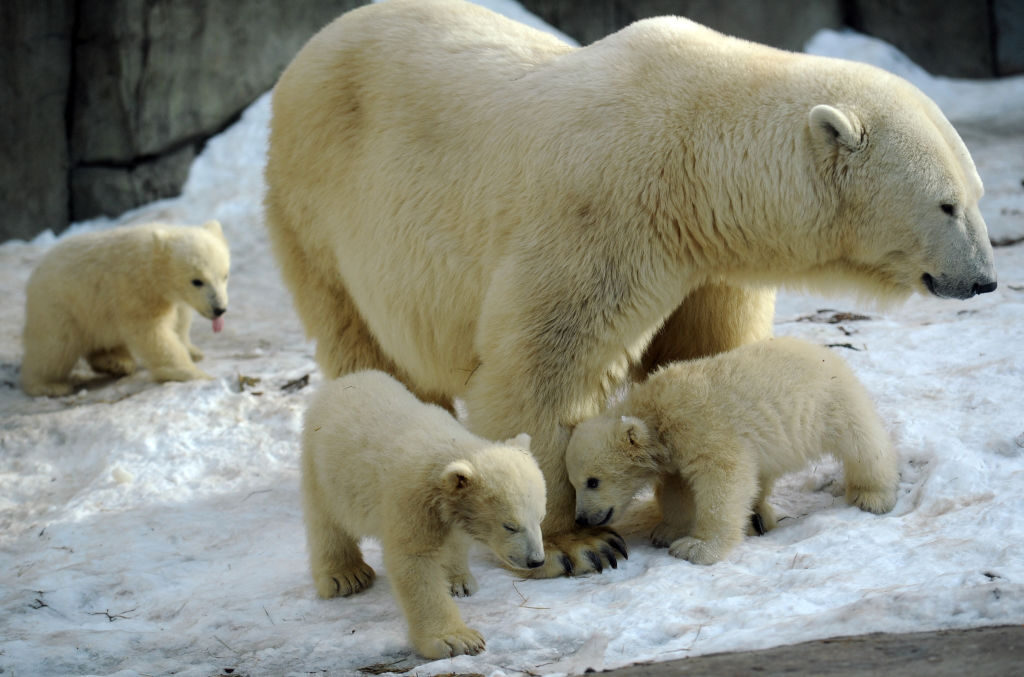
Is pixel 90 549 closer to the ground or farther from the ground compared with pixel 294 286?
closer to the ground

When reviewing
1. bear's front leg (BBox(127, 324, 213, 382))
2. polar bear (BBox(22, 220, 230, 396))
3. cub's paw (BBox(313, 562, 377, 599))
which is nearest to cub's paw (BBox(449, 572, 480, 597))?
cub's paw (BBox(313, 562, 377, 599))

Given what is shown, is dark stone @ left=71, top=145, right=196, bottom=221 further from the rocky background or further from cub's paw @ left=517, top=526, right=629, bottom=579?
cub's paw @ left=517, top=526, right=629, bottom=579

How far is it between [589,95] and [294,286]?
5.83 ft

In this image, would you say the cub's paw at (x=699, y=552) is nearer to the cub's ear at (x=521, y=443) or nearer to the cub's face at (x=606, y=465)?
the cub's face at (x=606, y=465)

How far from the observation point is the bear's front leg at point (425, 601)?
3219 mm

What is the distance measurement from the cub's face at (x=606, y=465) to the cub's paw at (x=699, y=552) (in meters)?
0.28

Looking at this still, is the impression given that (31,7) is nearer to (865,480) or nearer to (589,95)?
(589,95)

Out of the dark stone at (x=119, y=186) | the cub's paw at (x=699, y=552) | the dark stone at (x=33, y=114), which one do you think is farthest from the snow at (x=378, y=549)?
the dark stone at (x=119, y=186)

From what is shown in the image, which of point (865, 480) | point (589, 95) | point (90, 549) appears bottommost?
point (90, 549)

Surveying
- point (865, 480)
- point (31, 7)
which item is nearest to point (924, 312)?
point (865, 480)

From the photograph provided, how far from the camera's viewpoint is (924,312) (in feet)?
20.0

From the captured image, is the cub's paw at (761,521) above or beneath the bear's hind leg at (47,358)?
above

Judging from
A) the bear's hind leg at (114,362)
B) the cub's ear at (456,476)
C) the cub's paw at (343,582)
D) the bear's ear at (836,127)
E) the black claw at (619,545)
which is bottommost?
the bear's hind leg at (114,362)

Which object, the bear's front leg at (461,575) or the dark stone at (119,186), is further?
the dark stone at (119,186)
